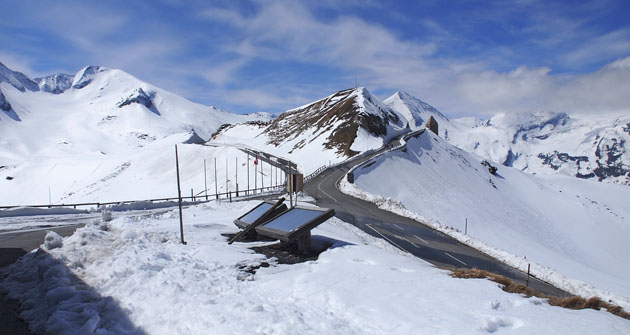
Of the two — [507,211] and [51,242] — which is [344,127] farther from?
[51,242]


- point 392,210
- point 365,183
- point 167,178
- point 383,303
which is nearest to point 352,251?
point 383,303

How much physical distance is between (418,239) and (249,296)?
56.0ft

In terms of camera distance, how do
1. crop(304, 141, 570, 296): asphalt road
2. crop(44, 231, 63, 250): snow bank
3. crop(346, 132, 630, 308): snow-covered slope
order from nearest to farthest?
crop(44, 231, 63, 250): snow bank, crop(304, 141, 570, 296): asphalt road, crop(346, 132, 630, 308): snow-covered slope

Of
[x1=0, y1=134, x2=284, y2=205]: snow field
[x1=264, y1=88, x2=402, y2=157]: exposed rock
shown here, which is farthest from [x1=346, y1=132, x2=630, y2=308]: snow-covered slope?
[x1=0, y1=134, x2=284, y2=205]: snow field

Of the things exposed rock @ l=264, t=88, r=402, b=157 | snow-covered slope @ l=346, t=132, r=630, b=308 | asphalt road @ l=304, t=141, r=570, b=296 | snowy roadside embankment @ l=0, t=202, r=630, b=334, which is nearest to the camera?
snowy roadside embankment @ l=0, t=202, r=630, b=334

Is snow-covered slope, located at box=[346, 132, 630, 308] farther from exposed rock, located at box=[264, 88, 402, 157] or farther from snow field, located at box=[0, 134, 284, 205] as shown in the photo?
snow field, located at box=[0, 134, 284, 205]

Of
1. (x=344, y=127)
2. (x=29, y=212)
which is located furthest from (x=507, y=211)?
(x=29, y=212)

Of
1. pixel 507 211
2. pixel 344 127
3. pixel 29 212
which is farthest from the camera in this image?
pixel 344 127

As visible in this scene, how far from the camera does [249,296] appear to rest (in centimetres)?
720

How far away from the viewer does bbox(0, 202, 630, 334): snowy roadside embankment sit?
5773mm

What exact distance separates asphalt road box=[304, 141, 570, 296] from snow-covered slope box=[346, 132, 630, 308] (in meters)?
1.38

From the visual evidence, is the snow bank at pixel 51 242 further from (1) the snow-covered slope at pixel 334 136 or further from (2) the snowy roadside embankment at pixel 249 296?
(1) the snow-covered slope at pixel 334 136

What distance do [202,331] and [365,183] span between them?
4378 centimetres

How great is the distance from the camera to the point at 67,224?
1877cm
